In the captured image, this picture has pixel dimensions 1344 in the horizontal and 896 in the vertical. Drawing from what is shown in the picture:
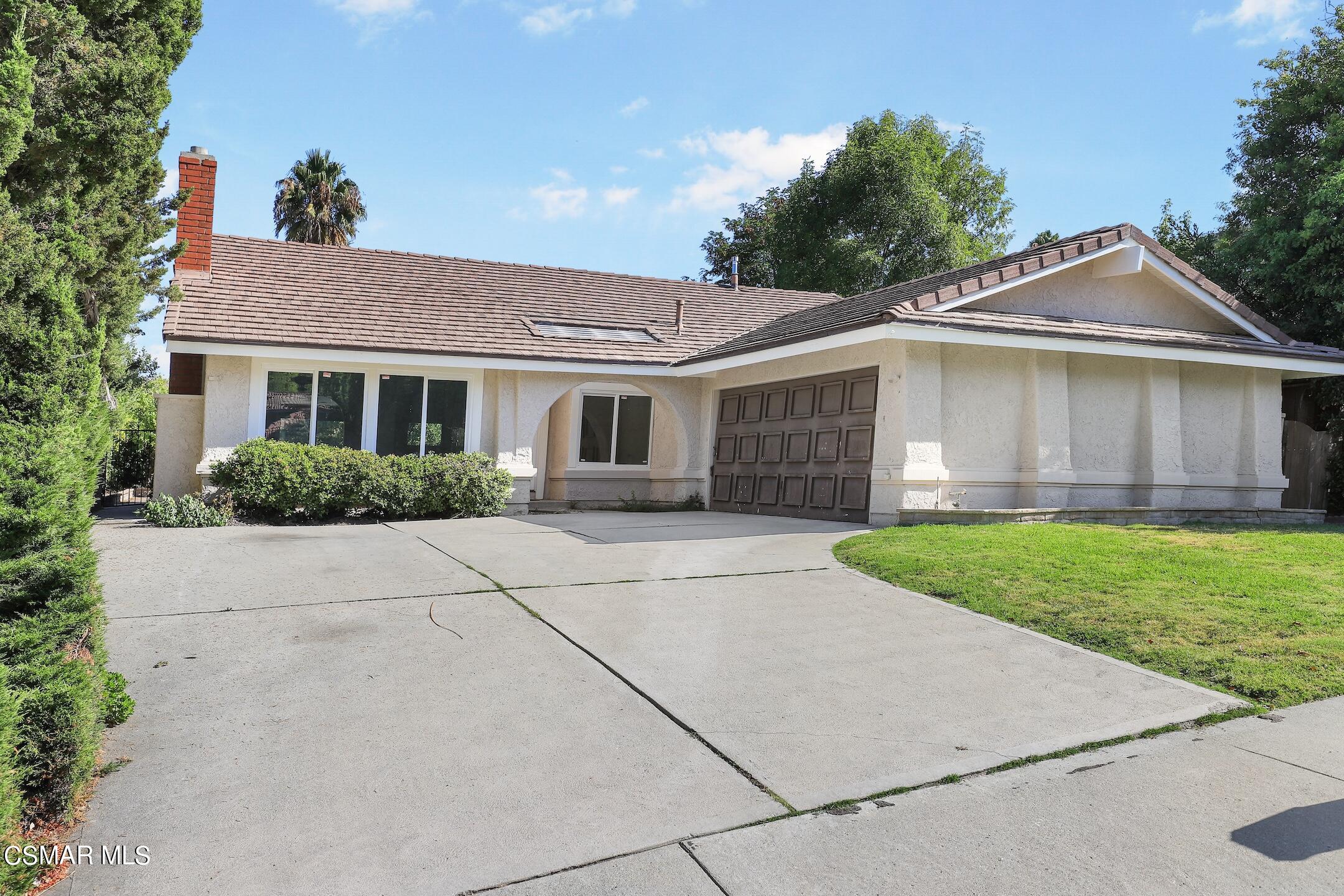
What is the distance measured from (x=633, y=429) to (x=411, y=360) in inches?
210

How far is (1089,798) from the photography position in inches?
150

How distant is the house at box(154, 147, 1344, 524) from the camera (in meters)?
12.8

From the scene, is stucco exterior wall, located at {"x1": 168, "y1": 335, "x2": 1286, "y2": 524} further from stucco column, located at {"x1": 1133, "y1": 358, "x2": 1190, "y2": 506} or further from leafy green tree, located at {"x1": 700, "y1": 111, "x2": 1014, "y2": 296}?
leafy green tree, located at {"x1": 700, "y1": 111, "x2": 1014, "y2": 296}

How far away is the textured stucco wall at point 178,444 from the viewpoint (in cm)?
1448

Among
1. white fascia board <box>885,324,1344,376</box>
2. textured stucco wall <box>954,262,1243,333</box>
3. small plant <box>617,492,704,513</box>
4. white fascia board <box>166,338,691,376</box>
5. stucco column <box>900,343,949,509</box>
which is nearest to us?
white fascia board <box>885,324,1344,376</box>

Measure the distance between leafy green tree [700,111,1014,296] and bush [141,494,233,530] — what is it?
2552cm

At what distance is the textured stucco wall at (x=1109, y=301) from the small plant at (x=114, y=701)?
11654mm

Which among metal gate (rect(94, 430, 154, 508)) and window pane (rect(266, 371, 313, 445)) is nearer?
window pane (rect(266, 371, 313, 445))

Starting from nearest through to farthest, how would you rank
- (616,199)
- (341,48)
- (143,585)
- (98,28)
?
(143,585), (98,28), (341,48), (616,199)

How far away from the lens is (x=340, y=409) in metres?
14.9

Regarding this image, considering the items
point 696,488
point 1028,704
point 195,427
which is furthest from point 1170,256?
point 195,427

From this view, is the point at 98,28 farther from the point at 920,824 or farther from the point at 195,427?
the point at 920,824

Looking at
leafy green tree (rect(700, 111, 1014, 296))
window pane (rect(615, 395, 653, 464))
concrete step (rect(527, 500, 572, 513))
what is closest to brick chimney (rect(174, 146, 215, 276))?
concrete step (rect(527, 500, 572, 513))

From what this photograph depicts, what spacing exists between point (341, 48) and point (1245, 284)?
18634 mm
